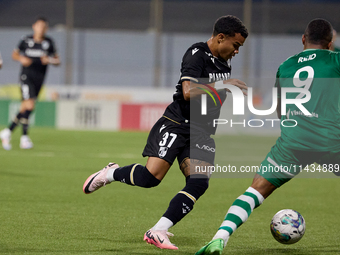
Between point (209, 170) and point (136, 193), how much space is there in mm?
2918

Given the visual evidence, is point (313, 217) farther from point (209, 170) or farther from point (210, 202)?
point (209, 170)

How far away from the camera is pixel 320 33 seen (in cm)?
433

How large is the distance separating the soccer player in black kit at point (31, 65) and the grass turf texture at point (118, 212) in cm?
103

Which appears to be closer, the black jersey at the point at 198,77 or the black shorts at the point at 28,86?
the black jersey at the point at 198,77

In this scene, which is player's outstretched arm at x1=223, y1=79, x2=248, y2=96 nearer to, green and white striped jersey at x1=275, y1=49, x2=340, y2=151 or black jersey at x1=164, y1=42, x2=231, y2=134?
black jersey at x1=164, y1=42, x2=231, y2=134

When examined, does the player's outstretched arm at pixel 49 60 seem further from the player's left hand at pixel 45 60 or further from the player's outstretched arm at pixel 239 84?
the player's outstretched arm at pixel 239 84

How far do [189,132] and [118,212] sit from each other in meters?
1.65

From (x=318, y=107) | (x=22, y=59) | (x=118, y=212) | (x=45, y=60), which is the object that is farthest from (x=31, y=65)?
(x=318, y=107)

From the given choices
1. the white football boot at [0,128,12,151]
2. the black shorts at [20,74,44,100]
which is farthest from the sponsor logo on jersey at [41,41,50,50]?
the white football boot at [0,128,12,151]

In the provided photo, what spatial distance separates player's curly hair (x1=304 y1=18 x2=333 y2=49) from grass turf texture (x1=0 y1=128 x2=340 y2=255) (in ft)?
5.61

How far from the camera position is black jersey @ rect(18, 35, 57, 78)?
39.8 feet

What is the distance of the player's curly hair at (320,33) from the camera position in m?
4.32

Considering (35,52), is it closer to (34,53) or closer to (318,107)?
(34,53)

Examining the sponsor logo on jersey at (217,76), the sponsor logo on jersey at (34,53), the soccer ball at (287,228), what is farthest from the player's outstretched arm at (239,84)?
the sponsor logo on jersey at (34,53)
